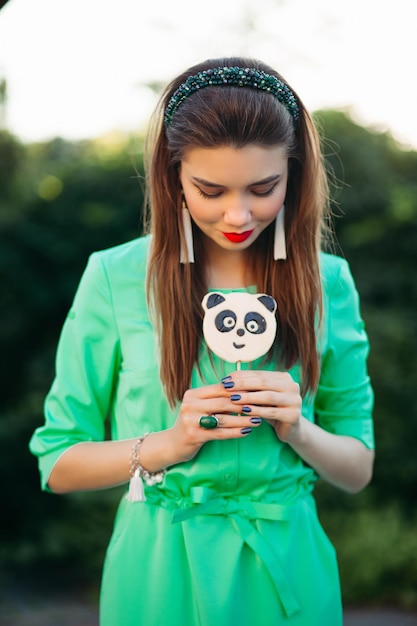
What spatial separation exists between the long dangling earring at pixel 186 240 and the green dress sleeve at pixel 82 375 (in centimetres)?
21

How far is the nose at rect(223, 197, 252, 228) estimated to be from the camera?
1.76 meters

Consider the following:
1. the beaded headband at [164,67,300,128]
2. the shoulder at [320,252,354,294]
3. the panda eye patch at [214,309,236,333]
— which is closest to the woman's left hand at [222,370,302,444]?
the panda eye patch at [214,309,236,333]

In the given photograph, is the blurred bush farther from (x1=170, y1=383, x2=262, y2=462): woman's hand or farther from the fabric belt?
(x1=170, y1=383, x2=262, y2=462): woman's hand

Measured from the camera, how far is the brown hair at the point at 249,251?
186 centimetres

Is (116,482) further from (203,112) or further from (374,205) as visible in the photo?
(374,205)

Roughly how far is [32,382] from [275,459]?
339 centimetres

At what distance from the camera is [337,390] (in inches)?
83.4

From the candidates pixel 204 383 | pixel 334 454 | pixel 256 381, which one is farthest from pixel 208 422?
pixel 334 454

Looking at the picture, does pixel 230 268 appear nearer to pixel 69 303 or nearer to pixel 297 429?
pixel 297 429

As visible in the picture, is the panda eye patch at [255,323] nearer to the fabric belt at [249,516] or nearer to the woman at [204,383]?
the woman at [204,383]

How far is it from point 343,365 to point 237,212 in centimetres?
58

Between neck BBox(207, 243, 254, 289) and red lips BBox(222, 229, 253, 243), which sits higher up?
red lips BBox(222, 229, 253, 243)

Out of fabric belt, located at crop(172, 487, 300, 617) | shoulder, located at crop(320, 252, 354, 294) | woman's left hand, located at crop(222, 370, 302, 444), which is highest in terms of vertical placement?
shoulder, located at crop(320, 252, 354, 294)

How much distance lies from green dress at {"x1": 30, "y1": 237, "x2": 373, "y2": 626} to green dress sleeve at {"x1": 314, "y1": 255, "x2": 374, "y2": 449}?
83mm
